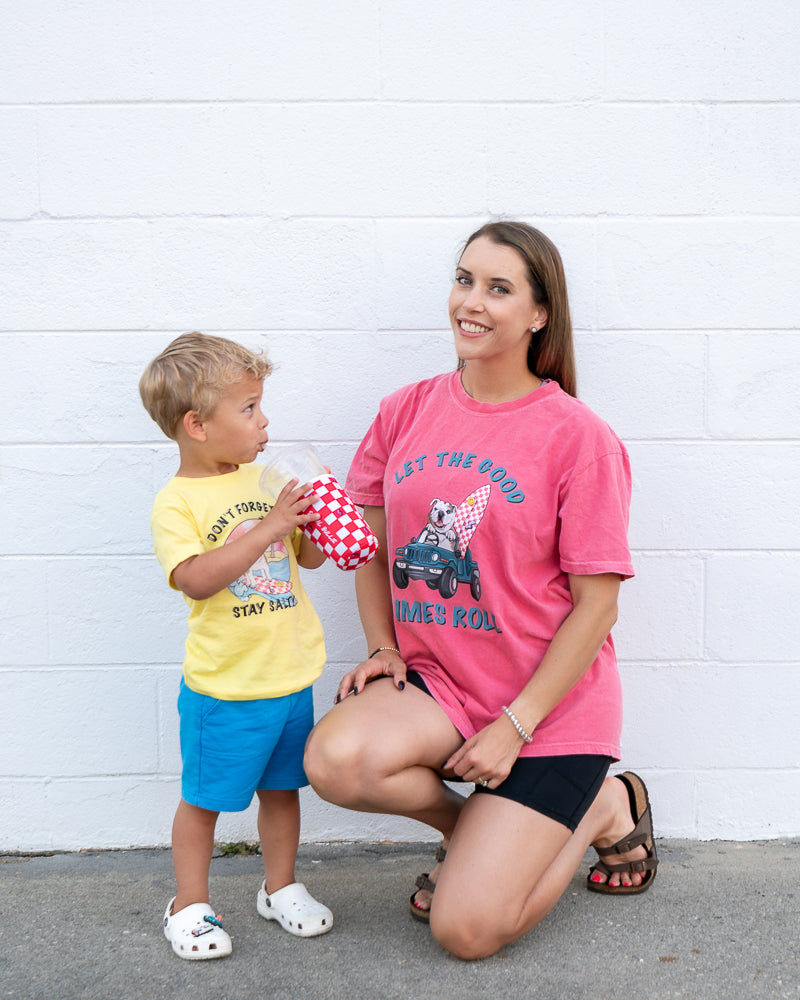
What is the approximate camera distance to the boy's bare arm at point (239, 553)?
6.89 feet

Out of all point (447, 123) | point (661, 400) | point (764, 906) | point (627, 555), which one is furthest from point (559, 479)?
point (764, 906)

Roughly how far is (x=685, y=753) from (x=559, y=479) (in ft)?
3.42

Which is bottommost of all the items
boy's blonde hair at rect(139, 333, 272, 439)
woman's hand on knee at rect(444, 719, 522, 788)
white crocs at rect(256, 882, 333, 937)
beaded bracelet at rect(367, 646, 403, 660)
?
white crocs at rect(256, 882, 333, 937)

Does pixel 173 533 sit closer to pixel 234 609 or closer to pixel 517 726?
pixel 234 609

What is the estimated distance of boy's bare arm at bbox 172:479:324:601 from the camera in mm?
→ 2102

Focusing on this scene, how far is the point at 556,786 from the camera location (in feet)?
7.43

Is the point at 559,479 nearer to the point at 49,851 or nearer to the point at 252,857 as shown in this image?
the point at 252,857

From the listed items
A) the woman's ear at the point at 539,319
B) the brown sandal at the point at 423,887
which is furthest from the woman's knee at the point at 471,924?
the woman's ear at the point at 539,319

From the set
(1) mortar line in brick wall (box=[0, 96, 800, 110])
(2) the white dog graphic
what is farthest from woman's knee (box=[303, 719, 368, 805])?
(1) mortar line in brick wall (box=[0, 96, 800, 110])

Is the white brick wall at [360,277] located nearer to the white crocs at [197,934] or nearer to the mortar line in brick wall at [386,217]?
the mortar line in brick wall at [386,217]

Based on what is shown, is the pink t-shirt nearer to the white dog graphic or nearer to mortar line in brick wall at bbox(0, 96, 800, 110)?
the white dog graphic

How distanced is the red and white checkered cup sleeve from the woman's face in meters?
0.49

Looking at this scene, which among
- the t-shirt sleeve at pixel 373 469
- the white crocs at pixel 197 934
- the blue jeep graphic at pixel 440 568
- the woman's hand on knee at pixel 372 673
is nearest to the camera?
the white crocs at pixel 197 934

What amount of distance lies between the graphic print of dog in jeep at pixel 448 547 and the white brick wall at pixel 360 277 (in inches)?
18.1
